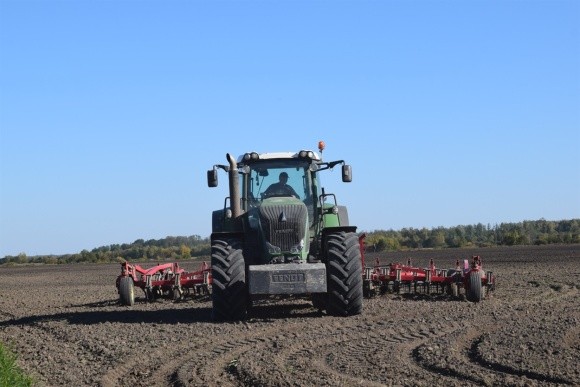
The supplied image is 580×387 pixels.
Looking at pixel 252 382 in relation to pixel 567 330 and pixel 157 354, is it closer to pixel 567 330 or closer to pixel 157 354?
pixel 157 354

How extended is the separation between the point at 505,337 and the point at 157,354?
4.01 meters

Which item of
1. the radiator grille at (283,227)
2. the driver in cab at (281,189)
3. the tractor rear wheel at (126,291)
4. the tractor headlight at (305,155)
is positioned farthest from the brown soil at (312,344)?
the tractor headlight at (305,155)

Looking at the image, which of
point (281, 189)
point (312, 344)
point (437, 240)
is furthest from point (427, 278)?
point (437, 240)

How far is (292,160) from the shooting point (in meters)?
14.6

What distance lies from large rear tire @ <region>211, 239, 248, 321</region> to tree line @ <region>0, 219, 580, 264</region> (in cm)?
3963

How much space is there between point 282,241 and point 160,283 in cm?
524

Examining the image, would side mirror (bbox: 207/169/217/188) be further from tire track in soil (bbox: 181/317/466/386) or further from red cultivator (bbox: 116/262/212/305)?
red cultivator (bbox: 116/262/212/305)

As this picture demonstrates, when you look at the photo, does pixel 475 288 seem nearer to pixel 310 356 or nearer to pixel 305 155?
pixel 305 155

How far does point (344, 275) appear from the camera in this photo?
43.3 ft

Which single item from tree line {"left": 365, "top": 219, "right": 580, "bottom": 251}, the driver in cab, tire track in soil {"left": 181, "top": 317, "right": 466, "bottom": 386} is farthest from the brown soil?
tree line {"left": 365, "top": 219, "right": 580, "bottom": 251}

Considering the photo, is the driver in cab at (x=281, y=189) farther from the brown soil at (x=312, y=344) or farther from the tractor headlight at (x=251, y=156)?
the brown soil at (x=312, y=344)

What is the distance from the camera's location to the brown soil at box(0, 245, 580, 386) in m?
8.45

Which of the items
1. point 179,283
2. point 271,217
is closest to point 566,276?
point 179,283

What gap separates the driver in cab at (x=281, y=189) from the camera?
14555mm
